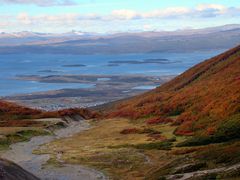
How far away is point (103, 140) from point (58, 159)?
12.3 metres

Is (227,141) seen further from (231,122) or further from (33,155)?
(33,155)

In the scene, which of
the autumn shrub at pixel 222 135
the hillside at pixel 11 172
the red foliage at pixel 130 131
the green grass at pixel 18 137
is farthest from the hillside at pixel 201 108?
the hillside at pixel 11 172

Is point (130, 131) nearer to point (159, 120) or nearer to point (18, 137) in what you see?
Answer: point (159, 120)

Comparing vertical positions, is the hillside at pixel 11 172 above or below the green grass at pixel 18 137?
above

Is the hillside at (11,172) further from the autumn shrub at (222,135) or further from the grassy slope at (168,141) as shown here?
the autumn shrub at (222,135)

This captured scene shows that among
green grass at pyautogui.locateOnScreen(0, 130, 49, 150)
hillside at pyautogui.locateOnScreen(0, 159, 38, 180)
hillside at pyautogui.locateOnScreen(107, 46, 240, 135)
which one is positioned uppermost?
hillside at pyautogui.locateOnScreen(0, 159, 38, 180)

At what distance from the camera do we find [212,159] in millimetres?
32375

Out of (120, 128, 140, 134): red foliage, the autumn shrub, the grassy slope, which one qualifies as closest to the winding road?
the grassy slope

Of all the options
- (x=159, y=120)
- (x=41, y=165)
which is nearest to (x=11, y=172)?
(x=41, y=165)

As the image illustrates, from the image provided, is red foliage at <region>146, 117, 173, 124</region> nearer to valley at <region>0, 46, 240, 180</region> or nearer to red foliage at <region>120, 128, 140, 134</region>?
valley at <region>0, 46, 240, 180</region>

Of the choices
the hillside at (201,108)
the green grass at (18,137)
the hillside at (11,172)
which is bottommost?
the green grass at (18,137)

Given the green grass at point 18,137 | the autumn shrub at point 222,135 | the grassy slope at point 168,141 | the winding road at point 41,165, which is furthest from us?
the green grass at point 18,137

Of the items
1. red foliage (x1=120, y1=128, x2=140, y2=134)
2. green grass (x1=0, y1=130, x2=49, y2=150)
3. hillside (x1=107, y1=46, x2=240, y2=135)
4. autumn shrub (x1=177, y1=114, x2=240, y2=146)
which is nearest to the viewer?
autumn shrub (x1=177, y1=114, x2=240, y2=146)

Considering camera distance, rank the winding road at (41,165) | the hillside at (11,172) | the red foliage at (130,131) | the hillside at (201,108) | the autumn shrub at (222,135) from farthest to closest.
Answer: the red foliage at (130,131), the hillside at (201,108), the autumn shrub at (222,135), the winding road at (41,165), the hillside at (11,172)
